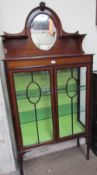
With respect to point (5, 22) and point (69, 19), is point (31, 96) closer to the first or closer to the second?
point (5, 22)

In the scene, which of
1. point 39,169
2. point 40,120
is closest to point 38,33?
point 40,120

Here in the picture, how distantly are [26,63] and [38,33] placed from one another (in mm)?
431

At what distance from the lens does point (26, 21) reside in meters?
1.44

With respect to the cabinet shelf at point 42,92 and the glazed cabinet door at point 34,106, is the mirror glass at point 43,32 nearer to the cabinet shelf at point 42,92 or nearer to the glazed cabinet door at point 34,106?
the glazed cabinet door at point 34,106

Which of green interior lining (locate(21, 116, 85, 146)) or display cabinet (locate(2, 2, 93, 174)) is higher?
display cabinet (locate(2, 2, 93, 174))

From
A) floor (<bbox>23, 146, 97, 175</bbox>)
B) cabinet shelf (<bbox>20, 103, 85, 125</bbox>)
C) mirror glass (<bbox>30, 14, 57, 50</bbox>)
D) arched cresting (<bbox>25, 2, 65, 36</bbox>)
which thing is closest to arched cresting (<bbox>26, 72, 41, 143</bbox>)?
cabinet shelf (<bbox>20, 103, 85, 125</bbox>)

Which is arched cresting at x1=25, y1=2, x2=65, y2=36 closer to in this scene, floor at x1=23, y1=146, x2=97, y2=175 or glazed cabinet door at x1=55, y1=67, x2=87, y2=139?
glazed cabinet door at x1=55, y1=67, x2=87, y2=139

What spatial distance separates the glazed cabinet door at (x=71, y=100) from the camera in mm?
1538

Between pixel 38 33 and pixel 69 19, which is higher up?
pixel 69 19

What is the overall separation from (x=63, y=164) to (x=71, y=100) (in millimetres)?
779

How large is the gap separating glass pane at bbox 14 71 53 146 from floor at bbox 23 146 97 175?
1.32 feet

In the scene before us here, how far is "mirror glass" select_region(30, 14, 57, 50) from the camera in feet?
4.89

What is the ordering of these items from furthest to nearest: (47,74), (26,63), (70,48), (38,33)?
(70,48)
(38,33)
(47,74)
(26,63)

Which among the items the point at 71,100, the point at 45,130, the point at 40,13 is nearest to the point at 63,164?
the point at 45,130
